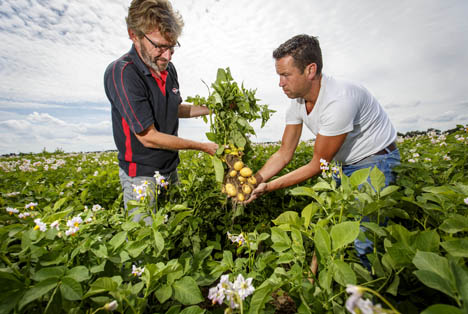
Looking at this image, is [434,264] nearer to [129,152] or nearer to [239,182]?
[239,182]

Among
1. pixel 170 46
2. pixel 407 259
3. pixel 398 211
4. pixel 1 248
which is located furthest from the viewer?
pixel 170 46

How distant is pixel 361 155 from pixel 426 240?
68.1 inches

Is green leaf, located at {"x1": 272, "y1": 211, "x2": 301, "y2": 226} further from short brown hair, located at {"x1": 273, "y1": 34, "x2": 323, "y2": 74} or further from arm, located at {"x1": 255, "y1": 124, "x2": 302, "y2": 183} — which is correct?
short brown hair, located at {"x1": 273, "y1": 34, "x2": 323, "y2": 74}

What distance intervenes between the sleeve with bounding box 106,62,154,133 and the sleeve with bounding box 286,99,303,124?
1.68 m

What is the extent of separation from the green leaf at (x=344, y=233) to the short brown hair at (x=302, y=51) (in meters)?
1.91

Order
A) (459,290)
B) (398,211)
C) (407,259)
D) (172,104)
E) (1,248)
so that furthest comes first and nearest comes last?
(172,104), (398,211), (1,248), (407,259), (459,290)

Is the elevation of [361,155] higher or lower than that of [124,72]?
lower

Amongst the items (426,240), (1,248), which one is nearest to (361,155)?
(426,240)

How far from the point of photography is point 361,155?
231 centimetres

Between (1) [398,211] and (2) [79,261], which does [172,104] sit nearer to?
(2) [79,261]

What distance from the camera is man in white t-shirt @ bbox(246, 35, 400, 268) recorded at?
6.97 ft

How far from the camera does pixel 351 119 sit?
2.11 metres

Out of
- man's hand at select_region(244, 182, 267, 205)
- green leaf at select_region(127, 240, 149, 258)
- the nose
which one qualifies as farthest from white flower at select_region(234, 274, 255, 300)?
the nose

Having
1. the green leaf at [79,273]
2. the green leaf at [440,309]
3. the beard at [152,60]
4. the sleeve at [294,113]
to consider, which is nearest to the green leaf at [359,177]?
the green leaf at [440,309]
